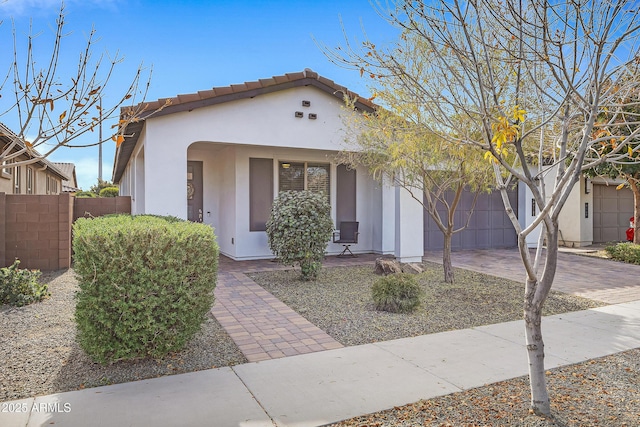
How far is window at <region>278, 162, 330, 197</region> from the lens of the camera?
37.5 ft

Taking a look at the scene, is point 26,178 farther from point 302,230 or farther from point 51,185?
point 302,230

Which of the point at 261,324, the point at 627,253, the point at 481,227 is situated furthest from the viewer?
the point at 481,227

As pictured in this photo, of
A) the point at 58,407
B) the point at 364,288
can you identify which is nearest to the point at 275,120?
the point at 364,288

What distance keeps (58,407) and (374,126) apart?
562cm

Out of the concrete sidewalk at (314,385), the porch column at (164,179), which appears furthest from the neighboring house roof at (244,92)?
the concrete sidewalk at (314,385)

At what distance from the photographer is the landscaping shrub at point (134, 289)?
3.77 meters

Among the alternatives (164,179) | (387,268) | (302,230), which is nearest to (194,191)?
(164,179)

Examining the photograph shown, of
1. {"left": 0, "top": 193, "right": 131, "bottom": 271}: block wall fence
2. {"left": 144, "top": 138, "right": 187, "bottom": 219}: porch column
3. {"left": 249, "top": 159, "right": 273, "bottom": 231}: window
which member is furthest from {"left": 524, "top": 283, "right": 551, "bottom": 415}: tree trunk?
{"left": 249, "top": 159, "right": 273, "bottom": 231}: window

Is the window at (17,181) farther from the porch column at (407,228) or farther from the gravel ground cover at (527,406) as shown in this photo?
the gravel ground cover at (527,406)

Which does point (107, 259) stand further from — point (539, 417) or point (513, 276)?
point (513, 276)

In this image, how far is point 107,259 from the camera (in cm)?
375

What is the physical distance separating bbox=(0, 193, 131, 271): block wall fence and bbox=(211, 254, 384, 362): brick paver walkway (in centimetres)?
363

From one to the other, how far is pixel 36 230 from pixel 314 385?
789 centimetres

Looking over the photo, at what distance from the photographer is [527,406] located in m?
3.38
